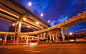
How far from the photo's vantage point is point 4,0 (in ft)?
72.7

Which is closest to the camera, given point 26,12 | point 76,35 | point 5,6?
point 5,6

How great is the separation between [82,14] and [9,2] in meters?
33.9

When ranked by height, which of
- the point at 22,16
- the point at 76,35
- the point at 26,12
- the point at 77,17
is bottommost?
the point at 76,35

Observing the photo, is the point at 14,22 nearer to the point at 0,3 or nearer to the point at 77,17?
the point at 0,3

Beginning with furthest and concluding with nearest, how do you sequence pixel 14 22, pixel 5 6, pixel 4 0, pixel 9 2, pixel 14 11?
pixel 14 22 → pixel 14 11 → pixel 5 6 → pixel 9 2 → pixel 4 0

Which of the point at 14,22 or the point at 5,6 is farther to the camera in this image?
the point at 14,22

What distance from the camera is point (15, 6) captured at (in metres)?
26.4

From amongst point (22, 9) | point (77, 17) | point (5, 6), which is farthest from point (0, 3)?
point (77, 17)

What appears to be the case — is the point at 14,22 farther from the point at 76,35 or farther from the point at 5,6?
the point at 76,35

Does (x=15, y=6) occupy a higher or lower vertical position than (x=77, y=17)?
higher

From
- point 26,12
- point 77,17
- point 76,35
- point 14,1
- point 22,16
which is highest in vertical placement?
point 14,1

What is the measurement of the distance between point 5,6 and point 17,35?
1707 centimetres

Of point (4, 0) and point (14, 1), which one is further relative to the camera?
point (14, 1)

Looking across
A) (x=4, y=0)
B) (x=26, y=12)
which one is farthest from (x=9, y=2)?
(x=26, y=12)
